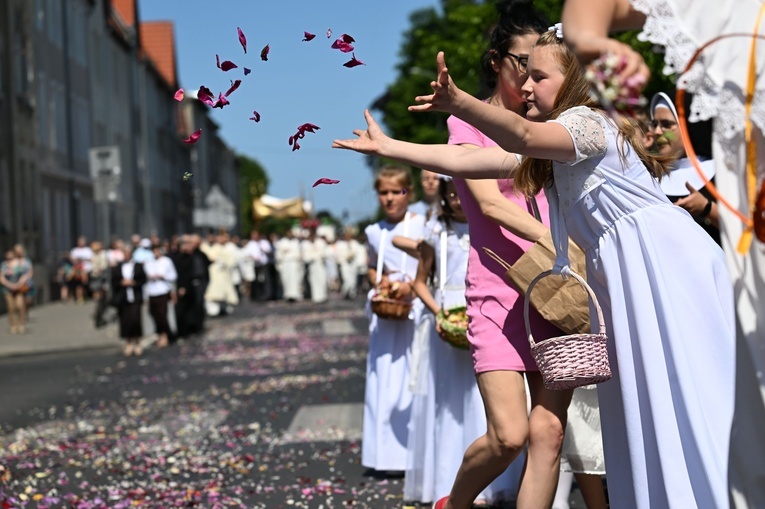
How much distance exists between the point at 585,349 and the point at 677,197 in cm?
218

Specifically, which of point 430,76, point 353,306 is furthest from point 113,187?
point 430,76

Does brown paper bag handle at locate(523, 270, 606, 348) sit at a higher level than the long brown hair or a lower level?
lower

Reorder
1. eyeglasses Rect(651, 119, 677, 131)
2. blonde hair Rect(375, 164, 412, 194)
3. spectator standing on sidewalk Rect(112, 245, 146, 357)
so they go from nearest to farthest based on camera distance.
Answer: eyeglasses Rect(651, 119, 677, 131), blonde hair Rect(375, 164, 412, 194), spectator standing on sidewalk Rect(112, 245, 146, 357)

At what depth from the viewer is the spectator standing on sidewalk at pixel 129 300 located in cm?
1862

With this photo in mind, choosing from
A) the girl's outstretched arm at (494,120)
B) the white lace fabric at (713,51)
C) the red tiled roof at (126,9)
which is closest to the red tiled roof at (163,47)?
the red tiled roof at (126,9)

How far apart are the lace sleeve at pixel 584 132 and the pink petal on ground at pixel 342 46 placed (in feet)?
2.05

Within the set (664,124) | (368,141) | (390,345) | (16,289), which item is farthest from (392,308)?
(16,289)

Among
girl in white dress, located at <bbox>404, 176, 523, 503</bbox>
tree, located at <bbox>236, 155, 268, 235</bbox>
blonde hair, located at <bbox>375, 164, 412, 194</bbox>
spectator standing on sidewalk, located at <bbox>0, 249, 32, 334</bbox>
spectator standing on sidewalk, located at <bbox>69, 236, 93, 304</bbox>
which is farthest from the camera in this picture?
tree, located at <bbox>236, 155, 268, 235</bbox>

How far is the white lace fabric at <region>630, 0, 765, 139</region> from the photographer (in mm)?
2631

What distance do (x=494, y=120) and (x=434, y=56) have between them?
148 feet

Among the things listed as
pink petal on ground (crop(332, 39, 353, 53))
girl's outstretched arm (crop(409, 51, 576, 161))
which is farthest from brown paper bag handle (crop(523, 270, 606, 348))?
pink petal on ground (crop(332, 39, 353, 53))

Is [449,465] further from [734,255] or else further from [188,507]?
[734,255]

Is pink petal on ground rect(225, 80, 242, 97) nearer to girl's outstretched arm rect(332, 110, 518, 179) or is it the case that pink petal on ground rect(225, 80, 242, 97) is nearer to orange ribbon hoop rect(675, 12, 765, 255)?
girl's outstretched arm rect(332, 110, 518, 179)

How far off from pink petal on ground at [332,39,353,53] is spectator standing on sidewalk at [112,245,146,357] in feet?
50.5
